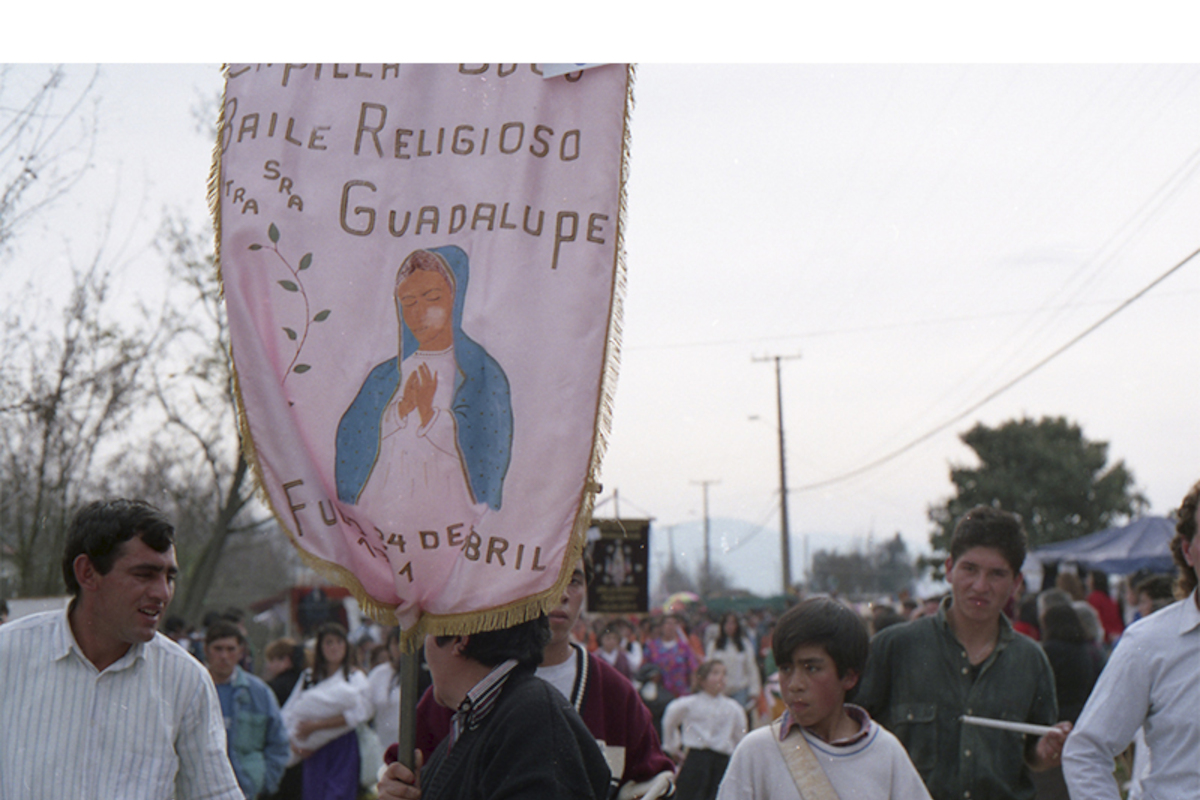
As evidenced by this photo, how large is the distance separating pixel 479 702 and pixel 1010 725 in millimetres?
1915

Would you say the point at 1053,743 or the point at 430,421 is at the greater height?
the point at 430,421

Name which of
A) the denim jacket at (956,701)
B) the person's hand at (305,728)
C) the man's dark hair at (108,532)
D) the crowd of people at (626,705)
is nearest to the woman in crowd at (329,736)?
the person's hand at (305,728)

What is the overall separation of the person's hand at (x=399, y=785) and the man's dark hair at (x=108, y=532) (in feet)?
4.13

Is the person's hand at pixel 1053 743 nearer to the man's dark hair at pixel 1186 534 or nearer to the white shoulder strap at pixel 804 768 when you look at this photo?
the man's dark hair at pixel 1186 534

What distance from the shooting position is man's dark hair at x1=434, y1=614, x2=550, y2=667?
2770 millimetres

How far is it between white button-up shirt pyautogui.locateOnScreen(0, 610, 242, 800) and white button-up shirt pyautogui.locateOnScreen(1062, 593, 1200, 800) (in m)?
2.47

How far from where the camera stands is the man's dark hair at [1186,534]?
324cm

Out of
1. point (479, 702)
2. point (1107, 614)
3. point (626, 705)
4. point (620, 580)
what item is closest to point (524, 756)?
point (479, 702)

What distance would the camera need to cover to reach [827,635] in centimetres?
327

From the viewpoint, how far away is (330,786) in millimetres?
7672

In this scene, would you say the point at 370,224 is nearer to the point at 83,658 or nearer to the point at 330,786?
the point at 83,658

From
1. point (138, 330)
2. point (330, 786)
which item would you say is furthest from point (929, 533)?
point (330, 786)

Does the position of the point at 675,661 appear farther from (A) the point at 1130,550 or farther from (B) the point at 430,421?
(B) the point at 430,421

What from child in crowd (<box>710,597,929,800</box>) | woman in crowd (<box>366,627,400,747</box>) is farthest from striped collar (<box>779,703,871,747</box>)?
woman in crowd (<box>366,627,400,747</box>)
